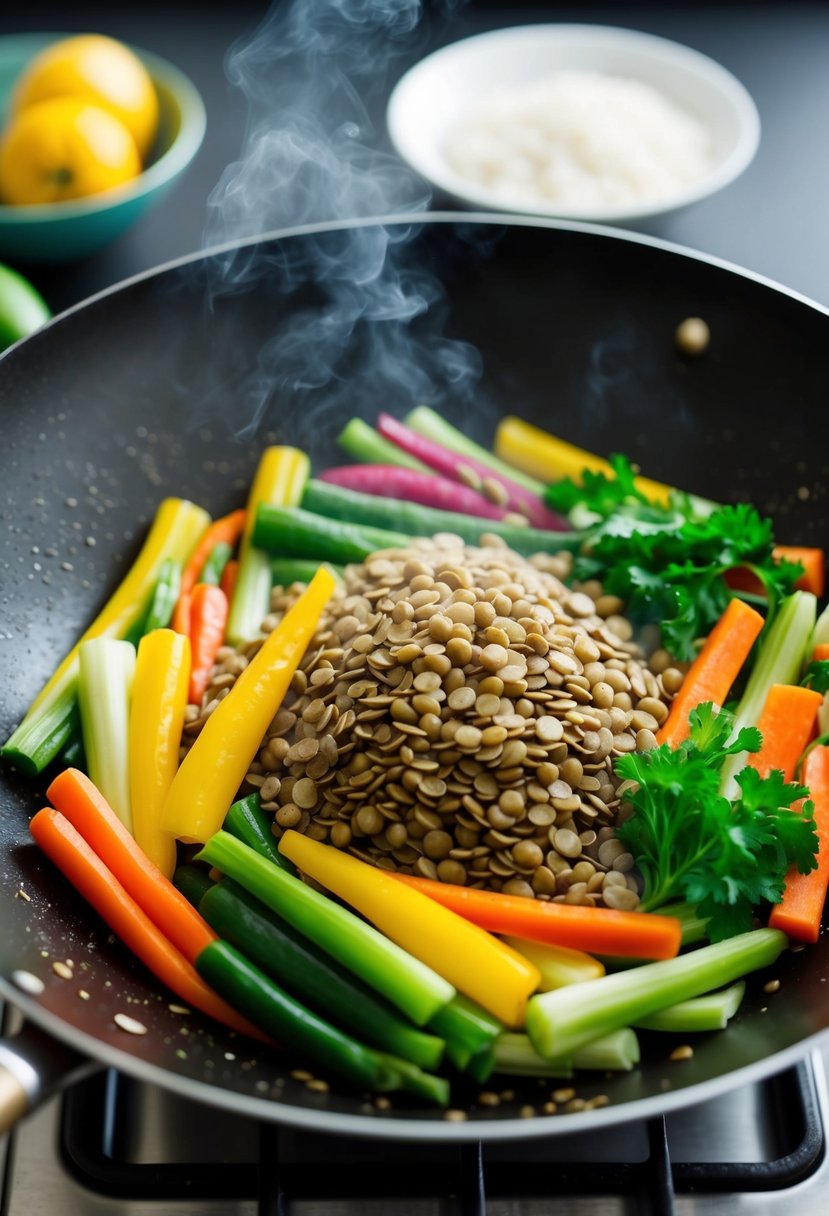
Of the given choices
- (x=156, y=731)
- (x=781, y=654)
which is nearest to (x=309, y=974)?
(x=156, y=731)

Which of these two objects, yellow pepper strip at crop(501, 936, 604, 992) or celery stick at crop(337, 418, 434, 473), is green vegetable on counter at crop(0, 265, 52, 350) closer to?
celery stick at crop(337, 418, 434, 473)

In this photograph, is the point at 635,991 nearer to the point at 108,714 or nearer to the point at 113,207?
the point at 108,714

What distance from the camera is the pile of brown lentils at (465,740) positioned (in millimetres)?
1411

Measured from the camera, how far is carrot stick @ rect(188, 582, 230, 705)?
1.69 metres

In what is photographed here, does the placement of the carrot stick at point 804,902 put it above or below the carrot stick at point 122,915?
below

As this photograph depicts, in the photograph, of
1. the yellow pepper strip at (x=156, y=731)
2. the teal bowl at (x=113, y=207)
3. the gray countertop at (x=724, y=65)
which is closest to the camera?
the yellow pepper strip at (x=156, y=731)

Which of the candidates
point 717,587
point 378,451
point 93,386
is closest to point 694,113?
point 378,451

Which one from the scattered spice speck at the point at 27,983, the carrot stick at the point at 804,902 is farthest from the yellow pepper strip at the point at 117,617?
the carrot stick at the point at 804,902

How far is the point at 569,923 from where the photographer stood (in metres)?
1.35

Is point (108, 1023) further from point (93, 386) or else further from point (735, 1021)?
point (93, 386)

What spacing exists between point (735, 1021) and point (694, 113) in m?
2.04

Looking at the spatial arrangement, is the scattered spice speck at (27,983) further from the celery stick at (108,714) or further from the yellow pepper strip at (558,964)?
the yellow pepper strip at (558,964)

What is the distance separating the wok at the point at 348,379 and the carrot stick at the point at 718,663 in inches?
10.5

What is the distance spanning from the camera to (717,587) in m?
1.75
